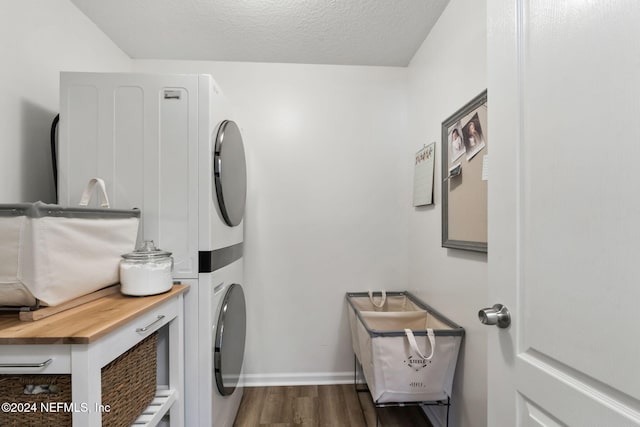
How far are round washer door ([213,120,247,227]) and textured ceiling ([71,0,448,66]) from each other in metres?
0.72

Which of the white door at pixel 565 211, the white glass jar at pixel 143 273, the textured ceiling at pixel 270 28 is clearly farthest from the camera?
the textured ceiling at pixel 270 28

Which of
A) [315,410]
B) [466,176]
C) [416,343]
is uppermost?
[466,176]

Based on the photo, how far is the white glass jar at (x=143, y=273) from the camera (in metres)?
1.12

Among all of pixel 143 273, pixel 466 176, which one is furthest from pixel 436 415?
pixel 143 273

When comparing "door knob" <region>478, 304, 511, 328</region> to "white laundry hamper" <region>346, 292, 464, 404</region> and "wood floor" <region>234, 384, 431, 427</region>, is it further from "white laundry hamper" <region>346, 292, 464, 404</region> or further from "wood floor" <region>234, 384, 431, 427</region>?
"wood floor" <region>234, 384, 431, 427</region>

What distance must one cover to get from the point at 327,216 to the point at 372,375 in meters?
1.13

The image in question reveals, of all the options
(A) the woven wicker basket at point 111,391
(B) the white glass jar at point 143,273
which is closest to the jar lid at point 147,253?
(B) the white glass jar at point 143,273

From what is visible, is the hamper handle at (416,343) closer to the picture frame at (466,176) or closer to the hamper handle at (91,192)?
the picture frame at (466,176)

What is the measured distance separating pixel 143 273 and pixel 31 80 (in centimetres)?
116

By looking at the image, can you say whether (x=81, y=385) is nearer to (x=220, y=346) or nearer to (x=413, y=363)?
(x=220, y=346)

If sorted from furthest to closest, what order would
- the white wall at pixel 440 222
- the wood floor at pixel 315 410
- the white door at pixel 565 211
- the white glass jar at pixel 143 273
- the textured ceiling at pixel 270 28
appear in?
1. the wood floor at pixel 315 410
2. the textured ceiling at pixel 270 28
3. the white wall at pixel 440 222
4. the white glass jar at pixel 143 273
5. the white door at pixel 565 211

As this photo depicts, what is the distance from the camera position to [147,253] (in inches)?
45.6

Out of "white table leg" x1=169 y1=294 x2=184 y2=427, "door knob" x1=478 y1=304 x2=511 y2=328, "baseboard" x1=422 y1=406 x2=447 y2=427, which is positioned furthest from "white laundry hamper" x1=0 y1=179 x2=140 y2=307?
"baseboard" x1=422 y1=406 x2=447 y2=427

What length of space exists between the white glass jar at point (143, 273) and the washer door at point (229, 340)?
15.1 inches
